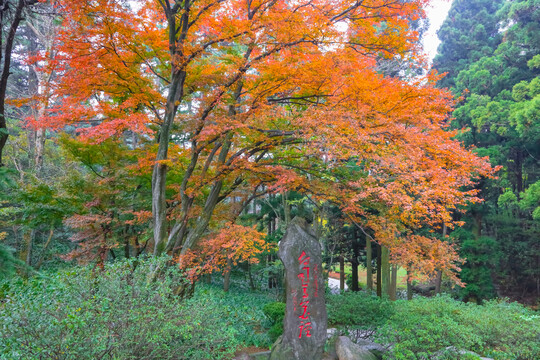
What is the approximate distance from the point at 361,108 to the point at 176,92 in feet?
11.3

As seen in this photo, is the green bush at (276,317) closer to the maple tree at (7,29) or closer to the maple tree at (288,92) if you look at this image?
the maple tree at (288,92)

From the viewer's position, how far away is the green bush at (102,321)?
8.41ft

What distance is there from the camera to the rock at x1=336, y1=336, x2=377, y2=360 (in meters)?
5.14

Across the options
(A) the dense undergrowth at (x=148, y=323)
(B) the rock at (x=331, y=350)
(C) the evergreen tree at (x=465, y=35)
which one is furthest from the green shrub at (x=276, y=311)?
(C) the evergreen tree at (x=465, y=35)

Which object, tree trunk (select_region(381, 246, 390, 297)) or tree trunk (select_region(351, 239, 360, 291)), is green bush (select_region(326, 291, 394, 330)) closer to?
tree trunk (select_region(381, 246, 390, 297))

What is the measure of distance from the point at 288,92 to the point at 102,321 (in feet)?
15.9

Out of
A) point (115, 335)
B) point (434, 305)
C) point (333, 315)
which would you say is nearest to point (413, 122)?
point (434, 305)

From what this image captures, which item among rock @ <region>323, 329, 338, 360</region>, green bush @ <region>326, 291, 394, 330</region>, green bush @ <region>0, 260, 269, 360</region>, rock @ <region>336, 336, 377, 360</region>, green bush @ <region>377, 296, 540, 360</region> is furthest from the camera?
green bush @ <region>326, 291, 394, 330</region>

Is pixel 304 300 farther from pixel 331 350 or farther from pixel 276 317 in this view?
pixel 276 317

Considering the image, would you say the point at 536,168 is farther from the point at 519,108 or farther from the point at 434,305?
the point at 434,305

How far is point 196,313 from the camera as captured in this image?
12.5 feet

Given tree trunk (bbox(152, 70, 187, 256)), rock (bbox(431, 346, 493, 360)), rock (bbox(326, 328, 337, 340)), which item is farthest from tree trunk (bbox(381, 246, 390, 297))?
tree trunk (bbox(152, 70, 187, 256))

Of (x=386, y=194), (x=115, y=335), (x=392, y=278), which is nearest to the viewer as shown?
(x=115, y=335)

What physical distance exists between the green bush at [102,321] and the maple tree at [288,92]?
7.65 feet
